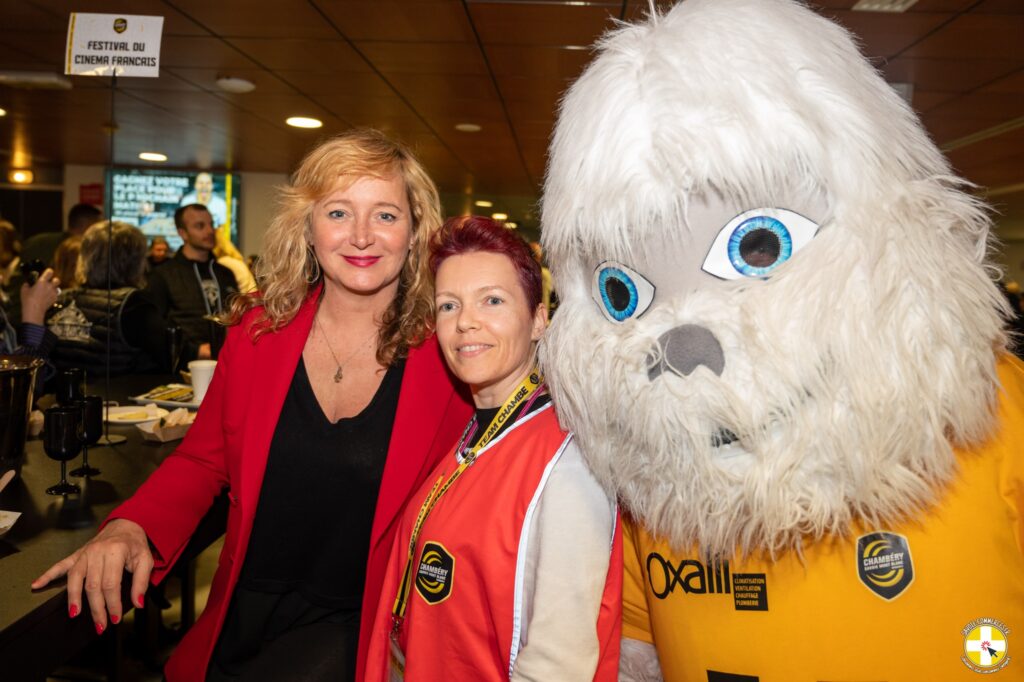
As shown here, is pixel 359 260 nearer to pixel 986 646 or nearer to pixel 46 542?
pixel 46 542

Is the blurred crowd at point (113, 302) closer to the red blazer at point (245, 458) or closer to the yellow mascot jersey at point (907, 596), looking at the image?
the red blazer at point (245, 458)

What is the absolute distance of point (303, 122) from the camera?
6.18m

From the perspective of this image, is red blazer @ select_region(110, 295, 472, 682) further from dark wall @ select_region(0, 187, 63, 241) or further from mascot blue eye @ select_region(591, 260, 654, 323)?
dark wall @ select_region(0, 187, 63, 241)

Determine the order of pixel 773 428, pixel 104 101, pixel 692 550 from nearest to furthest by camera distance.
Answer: pixel 773 428 → pixel 692 550 → pixel 104 101

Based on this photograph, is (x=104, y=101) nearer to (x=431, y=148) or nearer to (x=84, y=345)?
(x=431, y=148)

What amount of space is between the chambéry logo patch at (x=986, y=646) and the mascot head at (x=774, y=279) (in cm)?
17

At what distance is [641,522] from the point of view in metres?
1.03

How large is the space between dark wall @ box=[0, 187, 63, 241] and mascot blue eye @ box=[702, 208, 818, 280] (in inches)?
435

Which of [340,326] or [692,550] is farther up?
[340,326]

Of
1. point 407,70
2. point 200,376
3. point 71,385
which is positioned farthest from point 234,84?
point 71,385

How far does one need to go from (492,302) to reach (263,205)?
885 centimetres

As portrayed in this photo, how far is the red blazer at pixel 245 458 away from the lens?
4.66ft

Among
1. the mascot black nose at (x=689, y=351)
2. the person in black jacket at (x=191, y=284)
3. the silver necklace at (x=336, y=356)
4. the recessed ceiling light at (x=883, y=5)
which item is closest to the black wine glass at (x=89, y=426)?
the silver necklace at (x=336, y=356)

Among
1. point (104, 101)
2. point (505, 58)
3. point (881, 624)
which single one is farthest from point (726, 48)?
point (104, 101)
